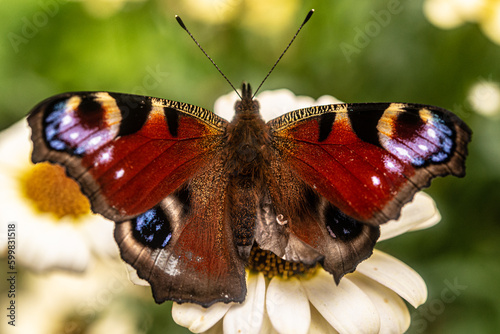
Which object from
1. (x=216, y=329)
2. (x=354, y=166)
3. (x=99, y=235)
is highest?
(x=354, y=166)

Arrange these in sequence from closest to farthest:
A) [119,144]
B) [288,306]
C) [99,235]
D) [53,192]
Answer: [119,144]
[288,306]
[99,235]
[53,192]

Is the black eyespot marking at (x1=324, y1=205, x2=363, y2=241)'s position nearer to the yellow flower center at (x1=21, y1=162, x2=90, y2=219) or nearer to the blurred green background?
the blurred green background

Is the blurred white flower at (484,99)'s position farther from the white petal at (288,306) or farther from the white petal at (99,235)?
the white petal at (99,235)

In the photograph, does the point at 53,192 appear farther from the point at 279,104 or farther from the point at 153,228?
the point at 279,104

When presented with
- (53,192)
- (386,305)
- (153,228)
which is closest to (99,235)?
(53,192)

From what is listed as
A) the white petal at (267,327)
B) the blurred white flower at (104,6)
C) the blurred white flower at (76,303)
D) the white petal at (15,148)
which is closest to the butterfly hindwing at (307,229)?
the white petal at (267,327)

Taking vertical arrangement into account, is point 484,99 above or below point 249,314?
above

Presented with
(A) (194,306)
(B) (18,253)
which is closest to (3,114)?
(B) (18,253)
